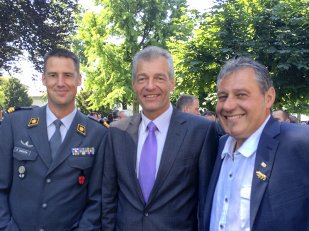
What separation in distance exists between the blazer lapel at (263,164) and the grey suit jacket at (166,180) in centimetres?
57

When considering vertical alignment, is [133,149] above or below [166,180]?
above

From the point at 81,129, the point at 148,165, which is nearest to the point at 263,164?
the point at 148,165

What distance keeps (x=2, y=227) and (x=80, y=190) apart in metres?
0.64

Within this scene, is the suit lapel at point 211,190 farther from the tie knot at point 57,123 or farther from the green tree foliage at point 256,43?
the green tree foliage at point 256,43

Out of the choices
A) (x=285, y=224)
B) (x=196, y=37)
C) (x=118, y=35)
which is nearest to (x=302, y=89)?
(x=196, y=37)

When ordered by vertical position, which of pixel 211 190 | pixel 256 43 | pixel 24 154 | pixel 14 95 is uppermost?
pixel 14 95

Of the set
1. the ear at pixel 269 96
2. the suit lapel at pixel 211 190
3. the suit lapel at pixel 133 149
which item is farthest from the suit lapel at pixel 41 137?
the ear at pixel 269 96

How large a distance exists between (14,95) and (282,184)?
62.1 metres

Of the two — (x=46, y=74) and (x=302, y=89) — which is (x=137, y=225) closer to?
(x=46, y=74)

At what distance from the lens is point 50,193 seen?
9.19ft

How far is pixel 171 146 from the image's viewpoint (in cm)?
278

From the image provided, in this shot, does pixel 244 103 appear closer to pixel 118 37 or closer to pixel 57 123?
pixel 57 123

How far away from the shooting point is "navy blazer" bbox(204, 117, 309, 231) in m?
2.09

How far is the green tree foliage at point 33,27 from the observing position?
1364cm
